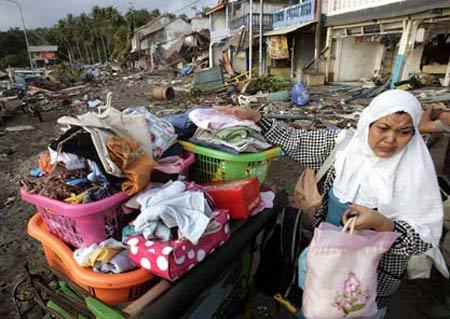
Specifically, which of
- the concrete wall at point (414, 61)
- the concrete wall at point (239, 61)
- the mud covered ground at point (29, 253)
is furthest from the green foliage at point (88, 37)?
the mud covered ground at point (29, 253)

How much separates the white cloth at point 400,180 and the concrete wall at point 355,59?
13.5 metres

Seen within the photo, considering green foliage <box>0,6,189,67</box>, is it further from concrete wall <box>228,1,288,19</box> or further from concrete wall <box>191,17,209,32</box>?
concrete wall <box>228,1,288,19</box>

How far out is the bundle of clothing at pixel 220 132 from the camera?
1413 mm

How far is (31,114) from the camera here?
33.1 feet

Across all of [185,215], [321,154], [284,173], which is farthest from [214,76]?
[185,215]

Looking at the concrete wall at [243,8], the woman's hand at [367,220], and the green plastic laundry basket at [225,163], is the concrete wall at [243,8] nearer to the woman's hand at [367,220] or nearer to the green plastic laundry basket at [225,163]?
the green plastic laundry basket at [225,163]

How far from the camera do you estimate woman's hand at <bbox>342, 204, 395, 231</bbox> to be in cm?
112

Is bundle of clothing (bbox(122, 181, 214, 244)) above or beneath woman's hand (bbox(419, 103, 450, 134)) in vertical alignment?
beneath

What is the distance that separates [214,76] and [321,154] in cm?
1322

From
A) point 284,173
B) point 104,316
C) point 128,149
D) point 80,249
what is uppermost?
point 128,149

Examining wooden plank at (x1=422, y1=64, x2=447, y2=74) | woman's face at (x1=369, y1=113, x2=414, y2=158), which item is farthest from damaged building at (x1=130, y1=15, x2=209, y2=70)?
woman's face at (x1=369, y1=113, x2=414, y2=158)

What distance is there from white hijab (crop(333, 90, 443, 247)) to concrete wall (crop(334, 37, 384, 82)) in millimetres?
13489

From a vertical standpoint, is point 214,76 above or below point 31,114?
above

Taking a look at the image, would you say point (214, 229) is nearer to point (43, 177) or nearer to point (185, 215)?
point (185, 215)
